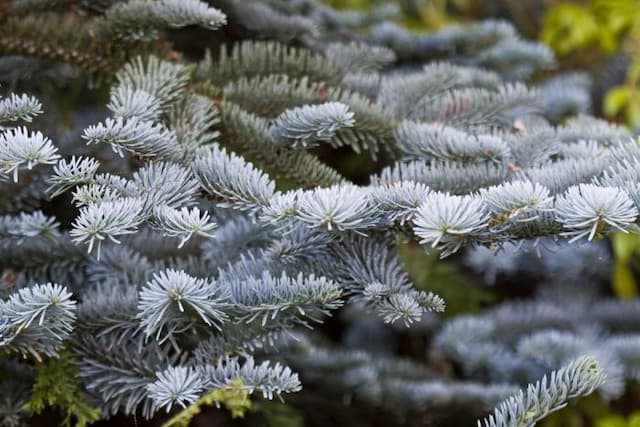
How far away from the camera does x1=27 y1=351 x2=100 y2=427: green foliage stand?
2.15 feet

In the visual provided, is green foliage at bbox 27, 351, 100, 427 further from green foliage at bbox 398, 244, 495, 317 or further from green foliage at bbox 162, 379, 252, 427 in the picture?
green foliage at bbox 398, 244, 495, 317

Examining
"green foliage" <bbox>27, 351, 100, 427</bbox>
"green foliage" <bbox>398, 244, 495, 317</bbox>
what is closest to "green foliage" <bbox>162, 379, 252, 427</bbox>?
"green foliage" <bbox>27, 351, 100, 427</bbox>

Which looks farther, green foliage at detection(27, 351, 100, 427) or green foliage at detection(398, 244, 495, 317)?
green foliage at detection(398, 244, 495, 317)

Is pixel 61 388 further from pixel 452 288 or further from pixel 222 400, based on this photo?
pixel 452 288

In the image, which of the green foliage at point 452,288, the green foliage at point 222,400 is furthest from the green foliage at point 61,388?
the green foliage at point 452,288

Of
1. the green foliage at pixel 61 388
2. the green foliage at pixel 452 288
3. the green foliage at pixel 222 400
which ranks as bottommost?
the green foliage at pixel 452 288

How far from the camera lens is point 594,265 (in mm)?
1194

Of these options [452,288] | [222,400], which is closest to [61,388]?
[222,400]

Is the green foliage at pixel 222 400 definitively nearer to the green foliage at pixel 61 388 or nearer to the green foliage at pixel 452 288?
the green foliage at pixel 61 388

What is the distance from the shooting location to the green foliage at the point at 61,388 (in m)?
0.66

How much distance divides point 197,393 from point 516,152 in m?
0.40

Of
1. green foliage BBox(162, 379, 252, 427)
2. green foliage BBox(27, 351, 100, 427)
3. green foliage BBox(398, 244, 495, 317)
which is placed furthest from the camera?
green foliage BBox(398, 244, 495, 317)

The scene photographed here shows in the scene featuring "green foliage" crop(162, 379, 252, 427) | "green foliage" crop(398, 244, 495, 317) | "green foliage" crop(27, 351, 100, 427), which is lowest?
"green foliage" crop(398, 244, 495, 317)

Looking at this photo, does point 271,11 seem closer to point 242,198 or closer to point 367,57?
point 367,57
